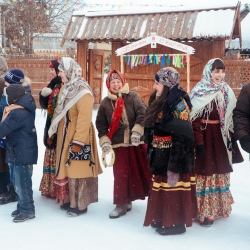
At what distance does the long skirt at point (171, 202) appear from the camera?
11.5 ft

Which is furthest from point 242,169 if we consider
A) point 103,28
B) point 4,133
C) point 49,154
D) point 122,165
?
point 103,28

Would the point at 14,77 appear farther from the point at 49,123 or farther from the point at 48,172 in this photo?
the point at 48,172

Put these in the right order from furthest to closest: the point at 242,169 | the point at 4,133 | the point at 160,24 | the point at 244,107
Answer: the point at 160,24, the point at 242,169, the point at 4,133, the point at 244,107

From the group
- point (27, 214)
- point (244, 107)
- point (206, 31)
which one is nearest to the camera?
point (244, 107)

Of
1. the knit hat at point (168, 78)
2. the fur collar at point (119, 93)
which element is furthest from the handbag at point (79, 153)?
the knit hat at point (168, 78)

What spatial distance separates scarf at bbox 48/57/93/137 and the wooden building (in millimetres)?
5542

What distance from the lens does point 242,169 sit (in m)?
6.09

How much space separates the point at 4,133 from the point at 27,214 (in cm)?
93

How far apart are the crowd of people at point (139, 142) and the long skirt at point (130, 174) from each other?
0.01 meters

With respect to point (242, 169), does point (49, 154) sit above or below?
above

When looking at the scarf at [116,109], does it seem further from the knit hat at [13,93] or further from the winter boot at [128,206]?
the knit hat at [13,93]

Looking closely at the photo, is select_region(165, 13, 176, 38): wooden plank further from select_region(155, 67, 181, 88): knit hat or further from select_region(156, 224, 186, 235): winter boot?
select_region(156, 224, 186, 235): winter boot

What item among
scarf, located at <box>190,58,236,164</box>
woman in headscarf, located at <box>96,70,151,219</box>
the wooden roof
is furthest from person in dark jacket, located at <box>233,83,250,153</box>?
the wooden roof

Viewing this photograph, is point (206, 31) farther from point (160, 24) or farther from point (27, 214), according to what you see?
point (27, 214)
